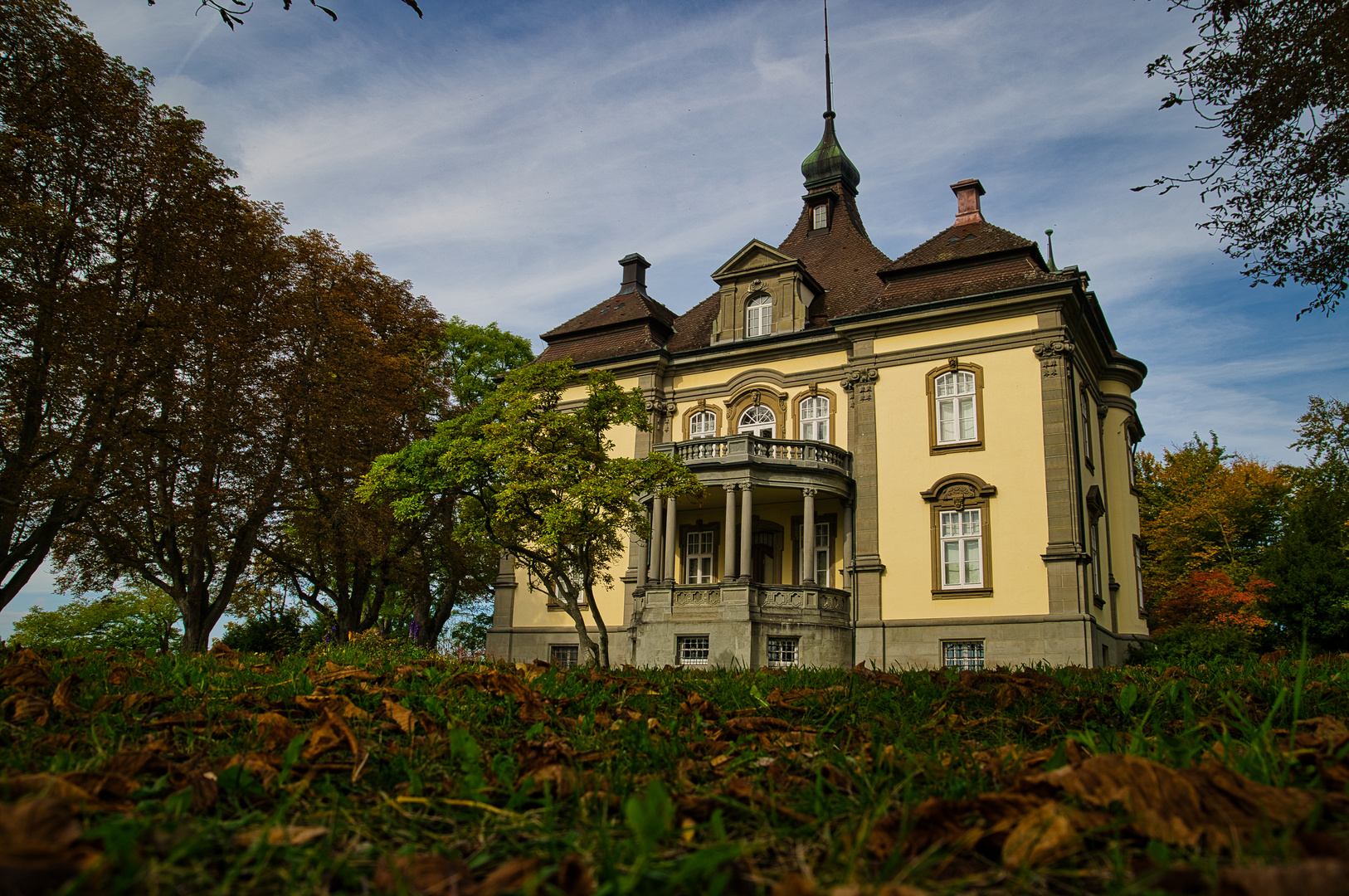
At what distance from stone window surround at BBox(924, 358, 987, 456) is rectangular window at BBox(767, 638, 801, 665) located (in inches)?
256

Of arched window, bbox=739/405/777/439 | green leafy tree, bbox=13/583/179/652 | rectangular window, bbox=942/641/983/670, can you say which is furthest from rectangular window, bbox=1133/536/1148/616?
green leafy tree, bbox=13/583/179/652

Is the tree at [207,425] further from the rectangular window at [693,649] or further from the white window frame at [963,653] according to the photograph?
the white window frame at [963,653]

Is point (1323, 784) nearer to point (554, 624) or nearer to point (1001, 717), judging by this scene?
point (1001, 717)

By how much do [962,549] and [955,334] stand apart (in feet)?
19.7

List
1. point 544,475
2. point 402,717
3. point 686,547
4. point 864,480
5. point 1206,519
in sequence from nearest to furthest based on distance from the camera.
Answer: point 402,717, point 544,475, point 864,480, point 686,547, point 1206,519

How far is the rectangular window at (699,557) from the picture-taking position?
28656 mm

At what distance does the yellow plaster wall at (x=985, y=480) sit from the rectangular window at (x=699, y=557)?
5.56 meters

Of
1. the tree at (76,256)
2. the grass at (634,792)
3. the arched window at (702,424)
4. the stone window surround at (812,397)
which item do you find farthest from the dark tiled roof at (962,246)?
the grass at (634,792)

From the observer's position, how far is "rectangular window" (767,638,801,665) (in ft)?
80.1

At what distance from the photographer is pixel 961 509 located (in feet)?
81.9

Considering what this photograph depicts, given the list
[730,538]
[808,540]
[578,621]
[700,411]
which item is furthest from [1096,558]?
[578,621]

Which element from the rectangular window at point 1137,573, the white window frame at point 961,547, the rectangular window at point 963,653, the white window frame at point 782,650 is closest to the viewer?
the rectangular window at point 963,653

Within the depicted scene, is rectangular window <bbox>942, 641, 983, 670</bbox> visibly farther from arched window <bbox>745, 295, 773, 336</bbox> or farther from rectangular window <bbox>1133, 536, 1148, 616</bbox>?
arched window <bbox>745, 295, 773, 336</bbox>

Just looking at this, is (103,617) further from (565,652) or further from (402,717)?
(402,717)
